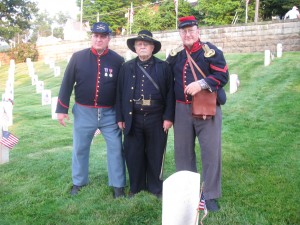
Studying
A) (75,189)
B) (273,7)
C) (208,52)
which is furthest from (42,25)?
(208,52)

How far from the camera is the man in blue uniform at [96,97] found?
167 inches

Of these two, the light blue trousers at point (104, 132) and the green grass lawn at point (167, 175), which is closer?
the green grass lawn at point (167, 175)

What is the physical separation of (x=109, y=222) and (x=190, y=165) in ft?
3.37

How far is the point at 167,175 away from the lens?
16.4ft

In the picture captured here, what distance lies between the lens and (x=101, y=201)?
13.7 ft

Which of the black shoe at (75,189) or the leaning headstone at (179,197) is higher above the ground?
the leaning headstone at (179,197)

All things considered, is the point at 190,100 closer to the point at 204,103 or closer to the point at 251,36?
the point at 204,103

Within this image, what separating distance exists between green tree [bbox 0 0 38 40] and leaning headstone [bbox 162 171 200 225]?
3612 cm

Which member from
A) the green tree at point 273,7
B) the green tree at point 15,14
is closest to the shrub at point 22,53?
the green tree at point 15,14

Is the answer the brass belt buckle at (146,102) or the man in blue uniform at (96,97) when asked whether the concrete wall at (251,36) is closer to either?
the man in blue uniform at (96,97)

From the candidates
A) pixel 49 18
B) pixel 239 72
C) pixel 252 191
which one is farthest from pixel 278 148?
pixel 49 18

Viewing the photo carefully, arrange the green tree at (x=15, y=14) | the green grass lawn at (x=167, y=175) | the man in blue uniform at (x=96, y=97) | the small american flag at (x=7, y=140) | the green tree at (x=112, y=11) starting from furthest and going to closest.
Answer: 1. the green tree at (x=112, y=11)
2. the green tree at (x=15, y=14)
3. the small american flag at (x=7, y=140)
4. the man in blue uniform at (x=96, y=97)
5. the green grass lawn at (x=167, y=175)

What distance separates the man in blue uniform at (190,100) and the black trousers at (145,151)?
241mm

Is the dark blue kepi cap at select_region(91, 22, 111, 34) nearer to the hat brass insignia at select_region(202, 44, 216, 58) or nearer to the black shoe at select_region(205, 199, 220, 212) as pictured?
the hat brass insignia at select_region(202, 44, 216, 58)
